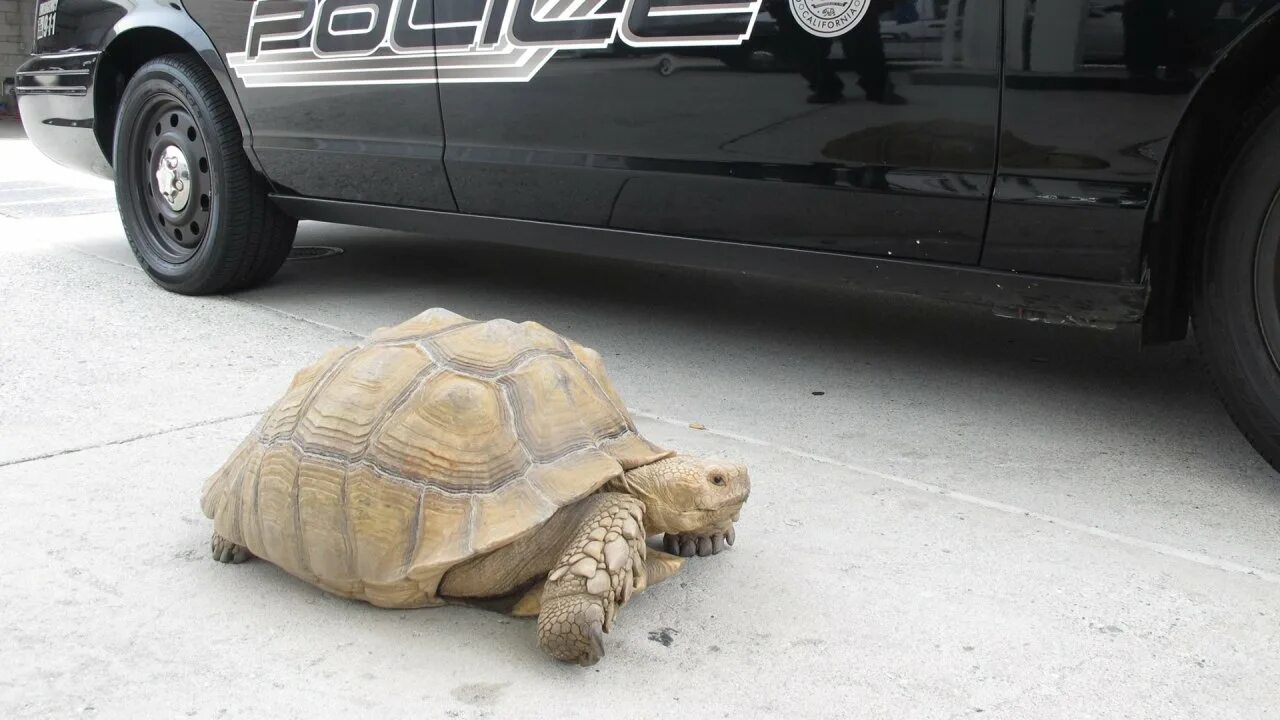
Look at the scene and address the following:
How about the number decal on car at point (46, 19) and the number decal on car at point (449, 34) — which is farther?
the number decal on car at point (46, 19)

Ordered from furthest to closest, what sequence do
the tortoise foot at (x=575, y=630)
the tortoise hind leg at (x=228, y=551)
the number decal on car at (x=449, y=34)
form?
the number decal on car at (x=449, y=34)
the tortoise hind leg at (x=228, y=551)
the tortoise foot at (x=575, y=630)

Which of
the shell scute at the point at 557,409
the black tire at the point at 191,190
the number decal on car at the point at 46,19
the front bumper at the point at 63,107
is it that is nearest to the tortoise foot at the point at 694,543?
the shell scute at the point at 557,409

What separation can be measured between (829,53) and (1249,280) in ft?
3.90

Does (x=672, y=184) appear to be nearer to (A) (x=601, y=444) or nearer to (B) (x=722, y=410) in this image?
(B) (x=722, y=410)

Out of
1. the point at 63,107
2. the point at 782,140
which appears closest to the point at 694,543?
the point at 782,140

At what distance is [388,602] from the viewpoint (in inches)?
87.4

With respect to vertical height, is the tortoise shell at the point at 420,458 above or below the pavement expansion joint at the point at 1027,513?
above

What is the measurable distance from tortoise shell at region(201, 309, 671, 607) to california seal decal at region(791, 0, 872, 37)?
4.15ft

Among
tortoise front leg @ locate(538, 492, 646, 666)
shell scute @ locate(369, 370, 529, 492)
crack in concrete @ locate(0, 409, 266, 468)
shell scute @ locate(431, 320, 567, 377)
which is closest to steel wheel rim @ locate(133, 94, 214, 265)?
crack in concrete @ locate(0, 409, 266, 468)

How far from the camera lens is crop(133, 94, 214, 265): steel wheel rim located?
4.81 meters

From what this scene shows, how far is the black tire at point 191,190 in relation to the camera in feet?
15.3

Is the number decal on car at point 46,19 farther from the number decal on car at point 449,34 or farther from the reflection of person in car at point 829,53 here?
the reflection of person in car at point 829,53

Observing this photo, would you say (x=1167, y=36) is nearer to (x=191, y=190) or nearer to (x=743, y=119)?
(x=743, y=119)

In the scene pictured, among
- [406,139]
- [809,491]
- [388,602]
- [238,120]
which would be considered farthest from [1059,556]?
[238,120]
